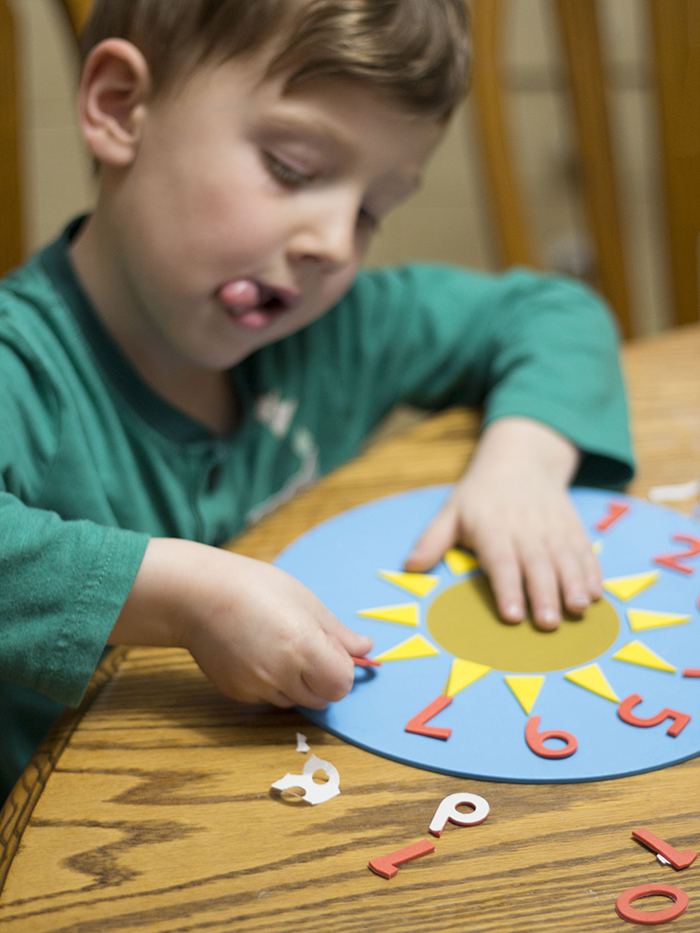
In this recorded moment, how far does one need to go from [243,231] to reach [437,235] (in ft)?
5.93

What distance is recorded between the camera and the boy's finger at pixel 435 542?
533 mm

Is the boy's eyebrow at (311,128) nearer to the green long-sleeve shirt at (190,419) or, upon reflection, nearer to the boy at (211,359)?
the boy at (211,359)

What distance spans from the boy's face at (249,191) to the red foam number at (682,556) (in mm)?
304

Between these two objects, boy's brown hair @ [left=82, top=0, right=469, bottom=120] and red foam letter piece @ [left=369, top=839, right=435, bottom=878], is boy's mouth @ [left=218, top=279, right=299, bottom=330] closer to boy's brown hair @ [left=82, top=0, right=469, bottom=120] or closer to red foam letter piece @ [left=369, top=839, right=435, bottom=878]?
boy's brown hair @ [left=82, top=0, right=469, bottom=120]

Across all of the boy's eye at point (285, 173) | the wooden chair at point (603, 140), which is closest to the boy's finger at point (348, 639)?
the boy's eye at point (285, 173)

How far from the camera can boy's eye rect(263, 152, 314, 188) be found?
0.59 metres

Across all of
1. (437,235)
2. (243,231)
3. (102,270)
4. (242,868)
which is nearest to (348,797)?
(242,868)

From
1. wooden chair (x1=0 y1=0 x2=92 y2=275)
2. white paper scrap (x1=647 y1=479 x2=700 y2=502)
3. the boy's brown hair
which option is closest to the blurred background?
wooden chair (x1=0 y1=0 x2=92 y2=275)

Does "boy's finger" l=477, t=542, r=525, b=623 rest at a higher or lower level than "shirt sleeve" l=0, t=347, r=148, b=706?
lower

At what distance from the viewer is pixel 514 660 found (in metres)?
0.44

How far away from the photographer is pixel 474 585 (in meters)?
0.52

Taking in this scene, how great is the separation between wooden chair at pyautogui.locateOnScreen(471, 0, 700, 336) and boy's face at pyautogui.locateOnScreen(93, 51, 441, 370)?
0.55 meters

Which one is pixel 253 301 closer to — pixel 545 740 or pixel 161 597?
pixel 161 597

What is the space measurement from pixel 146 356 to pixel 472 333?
0.36 meters
